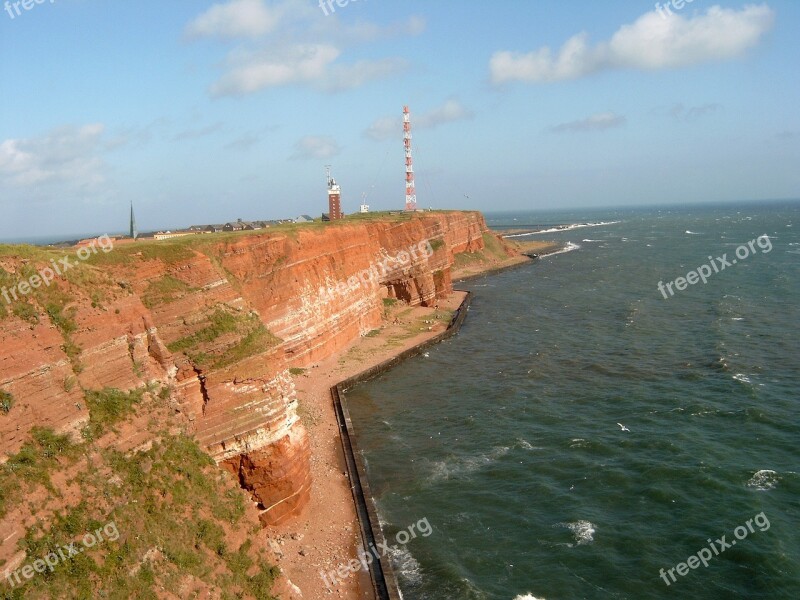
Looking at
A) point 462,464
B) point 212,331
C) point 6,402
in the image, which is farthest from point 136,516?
point 462,464

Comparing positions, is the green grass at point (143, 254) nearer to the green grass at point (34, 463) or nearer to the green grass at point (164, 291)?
the green grass at point (164, 291)

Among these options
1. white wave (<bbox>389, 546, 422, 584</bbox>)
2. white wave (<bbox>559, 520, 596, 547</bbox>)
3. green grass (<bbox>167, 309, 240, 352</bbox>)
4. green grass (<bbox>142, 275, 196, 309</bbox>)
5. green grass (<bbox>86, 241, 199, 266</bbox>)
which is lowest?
white wave (<bbox>389, 546, 422, 584</bbox>)

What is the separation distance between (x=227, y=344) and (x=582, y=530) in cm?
1894

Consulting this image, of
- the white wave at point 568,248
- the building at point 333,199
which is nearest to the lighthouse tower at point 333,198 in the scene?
the building at point 333,199

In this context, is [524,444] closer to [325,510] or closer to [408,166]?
[325,510]

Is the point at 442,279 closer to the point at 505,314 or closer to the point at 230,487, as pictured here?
the point at 505,314

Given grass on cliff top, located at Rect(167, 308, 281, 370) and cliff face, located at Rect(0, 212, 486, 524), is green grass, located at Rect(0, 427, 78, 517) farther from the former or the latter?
grass on cliff top, located at Rect(167, 308, 281, 370)

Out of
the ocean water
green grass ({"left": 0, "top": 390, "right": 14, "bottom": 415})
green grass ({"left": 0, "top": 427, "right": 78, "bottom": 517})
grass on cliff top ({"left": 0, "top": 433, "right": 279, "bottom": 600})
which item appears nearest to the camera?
green grass ({"left": 0, "top": 427, "right": 78, "bottom": 517})

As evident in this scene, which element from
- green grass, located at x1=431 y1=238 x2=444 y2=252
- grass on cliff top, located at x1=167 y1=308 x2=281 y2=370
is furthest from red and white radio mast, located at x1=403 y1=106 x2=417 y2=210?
grass on cliff top, located at x1=167 y1=308 x2=281 y2=370

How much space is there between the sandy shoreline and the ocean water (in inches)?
80.6

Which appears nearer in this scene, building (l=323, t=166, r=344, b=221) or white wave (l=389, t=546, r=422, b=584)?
white wave (l=389, t=546, r=422, b=584)

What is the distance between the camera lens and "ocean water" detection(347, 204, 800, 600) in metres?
23.7

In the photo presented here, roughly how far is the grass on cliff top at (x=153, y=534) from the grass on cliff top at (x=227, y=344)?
3.69 metres

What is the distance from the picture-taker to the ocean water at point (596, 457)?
2367 centimetres
